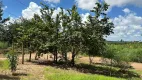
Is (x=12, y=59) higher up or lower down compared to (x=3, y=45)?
lower down

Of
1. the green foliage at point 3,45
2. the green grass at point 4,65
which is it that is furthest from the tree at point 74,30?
the green foliage at point 3,45

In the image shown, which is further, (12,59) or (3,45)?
(3,45)

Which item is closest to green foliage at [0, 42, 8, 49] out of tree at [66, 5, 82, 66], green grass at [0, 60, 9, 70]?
tree at [66, 5, 82, 66]

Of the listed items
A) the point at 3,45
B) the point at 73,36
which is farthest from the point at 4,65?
the point at 3,45

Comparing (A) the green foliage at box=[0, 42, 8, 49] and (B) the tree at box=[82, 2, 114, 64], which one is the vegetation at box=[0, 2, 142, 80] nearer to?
(B) the tree at box=[82, 2, 114, 64]

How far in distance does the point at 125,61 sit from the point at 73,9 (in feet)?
26.5

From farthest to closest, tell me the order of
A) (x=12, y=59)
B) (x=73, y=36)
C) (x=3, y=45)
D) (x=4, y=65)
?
1. (x=3, y=45)
2. (x=73, y=36)
3. (x=4, y=65)
4. (x=12, y=59)

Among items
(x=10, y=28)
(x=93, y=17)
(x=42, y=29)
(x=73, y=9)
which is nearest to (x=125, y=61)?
(x=93, y=17)

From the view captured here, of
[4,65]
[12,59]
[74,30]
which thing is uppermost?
[74,30]

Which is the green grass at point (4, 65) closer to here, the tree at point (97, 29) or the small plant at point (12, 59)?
the small plant at point (12, 59)

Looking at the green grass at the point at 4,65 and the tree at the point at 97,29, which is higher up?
the tree at the point at 97,29

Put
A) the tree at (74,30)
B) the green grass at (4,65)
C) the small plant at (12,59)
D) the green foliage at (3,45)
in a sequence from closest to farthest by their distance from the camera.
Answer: the small plant at (12,59)
the green grass at (4,65)
the tree at (74,30)
the green foliage at (3,45)

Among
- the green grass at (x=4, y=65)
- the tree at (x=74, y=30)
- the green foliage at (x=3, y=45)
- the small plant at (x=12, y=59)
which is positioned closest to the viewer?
the small plant at (x=12, y=59)

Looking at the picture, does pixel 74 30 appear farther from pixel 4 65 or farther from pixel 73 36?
pixel 4 65
